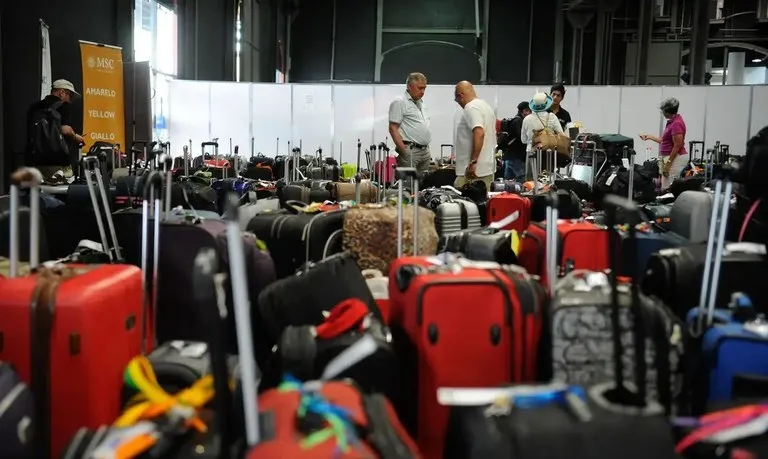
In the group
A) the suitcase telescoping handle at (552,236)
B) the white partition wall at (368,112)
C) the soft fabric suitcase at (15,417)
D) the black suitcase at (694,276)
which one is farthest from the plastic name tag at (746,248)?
the white partition wall at (368,112)

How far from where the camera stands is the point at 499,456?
1.61 m

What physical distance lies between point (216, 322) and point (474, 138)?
4606 mm

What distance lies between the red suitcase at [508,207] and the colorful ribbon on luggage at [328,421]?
3801 millimetres

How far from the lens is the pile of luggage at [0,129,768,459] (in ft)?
5.25

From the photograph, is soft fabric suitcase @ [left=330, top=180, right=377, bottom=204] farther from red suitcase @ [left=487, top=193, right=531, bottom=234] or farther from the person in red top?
the person in red top

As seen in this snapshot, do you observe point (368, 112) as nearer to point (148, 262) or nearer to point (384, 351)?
point (148, 262)

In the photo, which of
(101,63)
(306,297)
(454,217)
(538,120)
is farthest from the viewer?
(101,63)

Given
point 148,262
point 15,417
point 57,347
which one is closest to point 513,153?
point 148,262

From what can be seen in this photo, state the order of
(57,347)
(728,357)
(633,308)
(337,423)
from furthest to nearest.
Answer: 1. (728,357)
2. (57,347)
3. (633,308)
4. (337,423)

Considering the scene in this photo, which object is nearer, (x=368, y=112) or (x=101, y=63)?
(x=101, y=63)

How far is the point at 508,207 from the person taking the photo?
5395mm

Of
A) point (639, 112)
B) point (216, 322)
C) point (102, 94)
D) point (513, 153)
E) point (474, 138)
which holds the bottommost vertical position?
point (216, 322)

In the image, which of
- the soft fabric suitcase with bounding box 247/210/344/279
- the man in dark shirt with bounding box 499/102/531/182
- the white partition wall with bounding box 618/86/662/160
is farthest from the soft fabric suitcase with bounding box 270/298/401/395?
the white partition wall with bounding box 618/86/662/160

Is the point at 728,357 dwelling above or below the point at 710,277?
below
